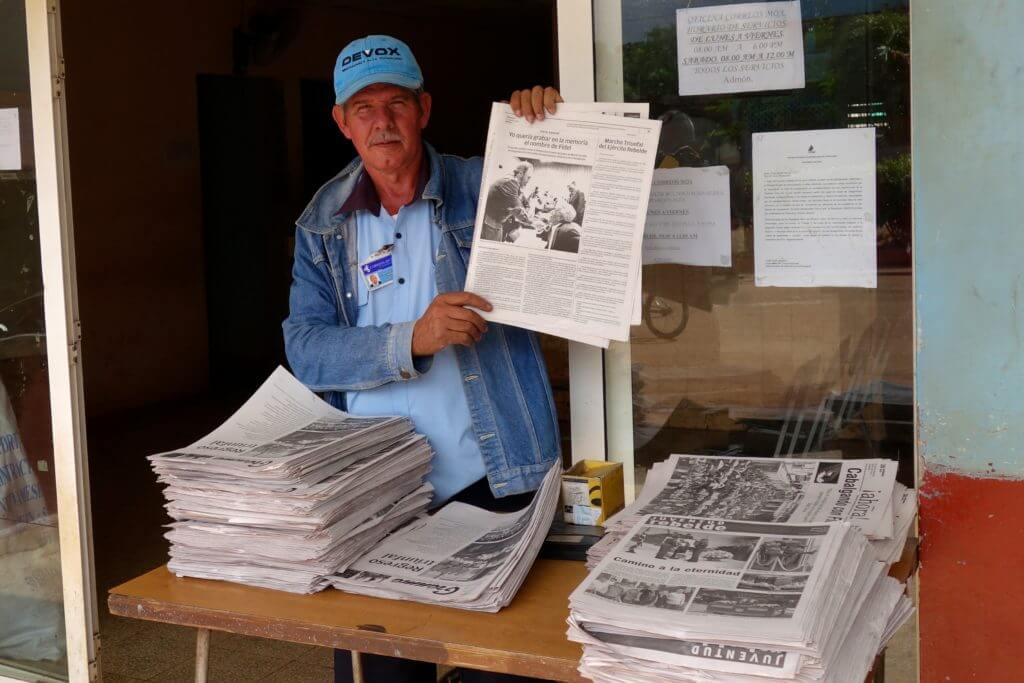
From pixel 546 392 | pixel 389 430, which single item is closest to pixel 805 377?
pixel 546 392

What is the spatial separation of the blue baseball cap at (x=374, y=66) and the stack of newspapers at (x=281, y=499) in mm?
630

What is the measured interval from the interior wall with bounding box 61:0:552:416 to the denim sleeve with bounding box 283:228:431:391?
20.7ft

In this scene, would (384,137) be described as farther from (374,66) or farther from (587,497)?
(587,497)

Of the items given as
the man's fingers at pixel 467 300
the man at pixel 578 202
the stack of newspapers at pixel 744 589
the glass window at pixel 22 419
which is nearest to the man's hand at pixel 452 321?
the man's fingers at pixel 467 300

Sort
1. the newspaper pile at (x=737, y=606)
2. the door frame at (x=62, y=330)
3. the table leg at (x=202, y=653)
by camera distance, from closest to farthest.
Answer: the newspaper pile at (x=737, y=606), the table leg at (x=202, y=653), the door frame at (x=62, y=330)

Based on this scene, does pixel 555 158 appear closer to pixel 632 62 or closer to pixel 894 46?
pixel 632 62

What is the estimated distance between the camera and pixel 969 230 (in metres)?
1.94

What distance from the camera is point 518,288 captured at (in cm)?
186

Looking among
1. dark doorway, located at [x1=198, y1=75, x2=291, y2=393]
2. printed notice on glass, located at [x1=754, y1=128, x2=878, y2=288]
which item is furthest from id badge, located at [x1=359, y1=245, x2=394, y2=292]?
dark doorway, located at [x1=198, y1=75, x2=291, y2=393]

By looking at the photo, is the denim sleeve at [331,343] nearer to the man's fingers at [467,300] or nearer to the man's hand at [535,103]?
the man's fingers at [467,300]

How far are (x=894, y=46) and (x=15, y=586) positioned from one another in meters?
2.75

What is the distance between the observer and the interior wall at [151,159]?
7973 mm

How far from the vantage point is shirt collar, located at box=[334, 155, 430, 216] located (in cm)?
210

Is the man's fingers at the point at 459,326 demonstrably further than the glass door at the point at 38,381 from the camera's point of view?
No
